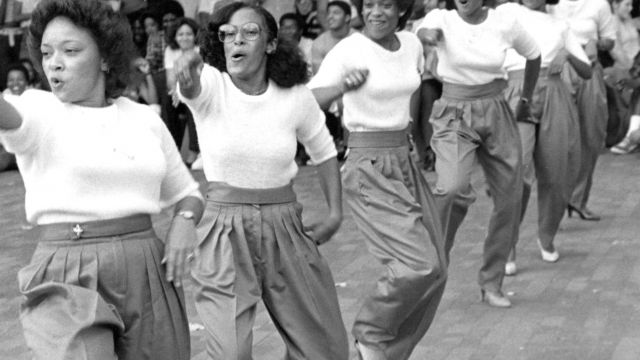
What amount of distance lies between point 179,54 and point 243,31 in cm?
851

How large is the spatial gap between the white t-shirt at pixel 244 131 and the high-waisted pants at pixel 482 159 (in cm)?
232

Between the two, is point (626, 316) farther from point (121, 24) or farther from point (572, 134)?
point (121, 24)

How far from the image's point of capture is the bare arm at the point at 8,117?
4.01 metres

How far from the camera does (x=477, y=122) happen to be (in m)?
7.70

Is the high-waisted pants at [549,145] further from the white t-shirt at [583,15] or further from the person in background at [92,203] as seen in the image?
the person in background at [92,203]

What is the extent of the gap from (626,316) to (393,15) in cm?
236

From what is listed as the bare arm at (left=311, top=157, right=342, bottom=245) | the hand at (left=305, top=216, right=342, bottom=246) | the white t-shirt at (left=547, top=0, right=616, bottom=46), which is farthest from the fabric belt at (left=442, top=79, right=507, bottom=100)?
the white t-shirt at (left=547, top=0, right=616, bottom=46)

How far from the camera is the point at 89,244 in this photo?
431 centimetres

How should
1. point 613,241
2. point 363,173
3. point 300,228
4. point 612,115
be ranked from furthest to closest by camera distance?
1. point 612,115
2. point 613,241
3. point 363,173
4. point 300,228

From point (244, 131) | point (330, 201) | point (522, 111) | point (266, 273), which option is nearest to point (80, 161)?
point (244, 131)

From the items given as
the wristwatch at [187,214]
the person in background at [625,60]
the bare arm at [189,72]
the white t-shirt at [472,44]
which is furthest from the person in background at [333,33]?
the wristwatch at [187,214]

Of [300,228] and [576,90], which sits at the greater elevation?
[300,228]

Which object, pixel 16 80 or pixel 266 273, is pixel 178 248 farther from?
pixel 16 80

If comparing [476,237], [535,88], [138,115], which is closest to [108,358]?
[138,115]
